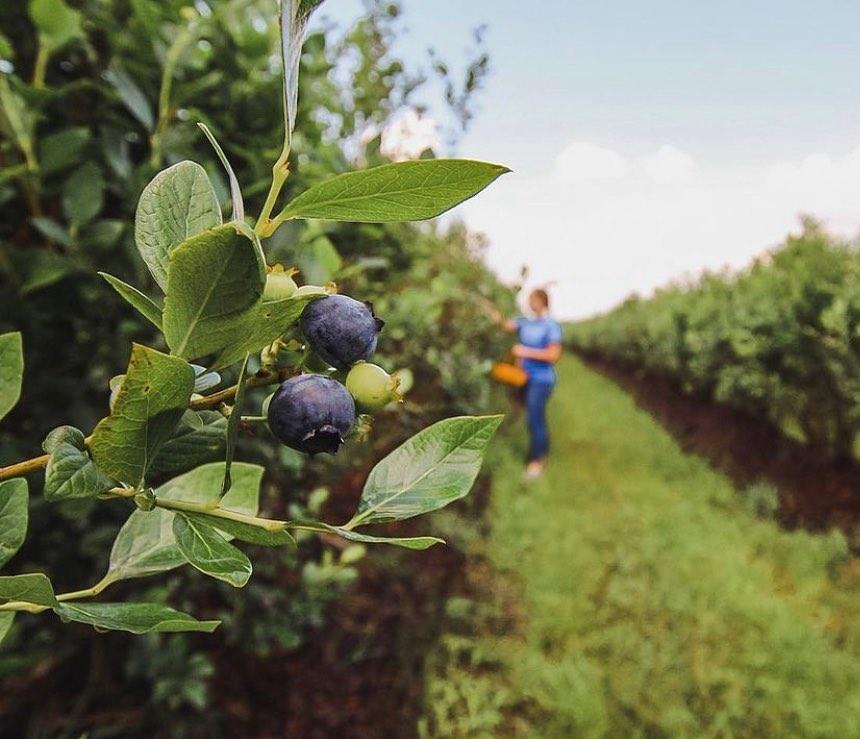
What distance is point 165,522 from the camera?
0.56m

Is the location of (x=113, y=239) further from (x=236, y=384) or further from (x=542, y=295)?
(x=542, y=295)

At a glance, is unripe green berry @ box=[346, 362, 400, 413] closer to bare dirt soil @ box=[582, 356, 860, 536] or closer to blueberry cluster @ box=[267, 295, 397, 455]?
blueberry cluster @ box=[267, 295, 397, 455]

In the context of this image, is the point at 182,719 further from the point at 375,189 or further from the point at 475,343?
the point at 475,343

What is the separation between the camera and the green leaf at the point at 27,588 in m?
0.38

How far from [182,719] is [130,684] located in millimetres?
179

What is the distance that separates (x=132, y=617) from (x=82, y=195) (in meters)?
0.90

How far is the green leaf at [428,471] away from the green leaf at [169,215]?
19 cm

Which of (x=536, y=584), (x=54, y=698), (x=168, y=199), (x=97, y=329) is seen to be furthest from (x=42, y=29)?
(x=536, y=584)

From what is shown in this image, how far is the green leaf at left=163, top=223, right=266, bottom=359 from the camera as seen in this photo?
1.07 feet

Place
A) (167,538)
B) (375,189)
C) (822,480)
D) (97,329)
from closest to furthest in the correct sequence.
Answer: (375,189) < (167,538) < (97,329) < (822,480)

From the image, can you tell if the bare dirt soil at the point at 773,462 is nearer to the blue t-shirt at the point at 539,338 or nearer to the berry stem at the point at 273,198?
the blue t-shirt at the point at 539,338

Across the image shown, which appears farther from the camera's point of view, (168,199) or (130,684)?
(130,684)

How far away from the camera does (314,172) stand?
1521 mm

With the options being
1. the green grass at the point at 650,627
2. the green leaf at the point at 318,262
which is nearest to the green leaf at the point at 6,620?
the green leaf at the point at 318,262
